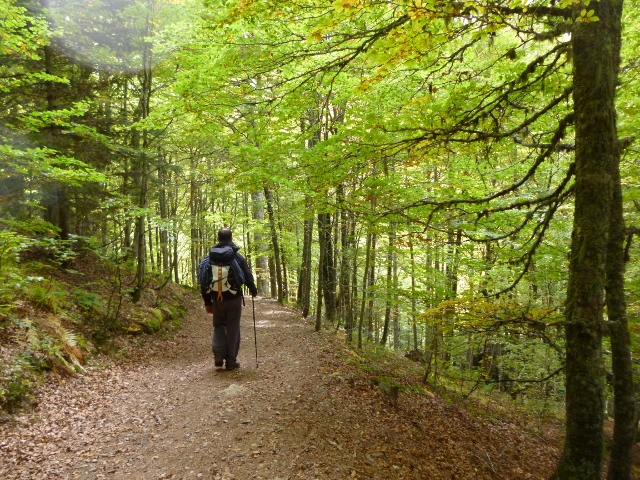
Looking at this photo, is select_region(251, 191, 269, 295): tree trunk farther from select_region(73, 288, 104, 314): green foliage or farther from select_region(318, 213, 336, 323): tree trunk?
select_region(73, 288, 104, 314): green foliage

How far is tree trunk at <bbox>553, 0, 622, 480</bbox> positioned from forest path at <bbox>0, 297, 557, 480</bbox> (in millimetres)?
2315

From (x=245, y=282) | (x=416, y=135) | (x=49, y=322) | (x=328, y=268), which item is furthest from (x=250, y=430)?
(x=328, y=268)

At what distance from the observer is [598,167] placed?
371 centimetres

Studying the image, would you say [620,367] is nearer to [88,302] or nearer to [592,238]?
[592,238]

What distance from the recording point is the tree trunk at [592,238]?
3.66 meters

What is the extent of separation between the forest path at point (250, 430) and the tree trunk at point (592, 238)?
2.32 metres

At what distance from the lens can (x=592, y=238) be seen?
3715 millimetres

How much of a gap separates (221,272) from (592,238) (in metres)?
5.43

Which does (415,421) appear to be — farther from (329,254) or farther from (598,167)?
(329,254)

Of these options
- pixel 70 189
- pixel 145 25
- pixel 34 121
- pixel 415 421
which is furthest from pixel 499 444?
pixel 145 25

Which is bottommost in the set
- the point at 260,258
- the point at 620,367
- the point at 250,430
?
the point at 250,430

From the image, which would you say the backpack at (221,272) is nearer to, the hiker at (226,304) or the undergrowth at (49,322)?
the hiker at (226,304)

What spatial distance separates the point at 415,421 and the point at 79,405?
5.76 meters

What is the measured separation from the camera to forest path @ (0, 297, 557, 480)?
13.6ft
